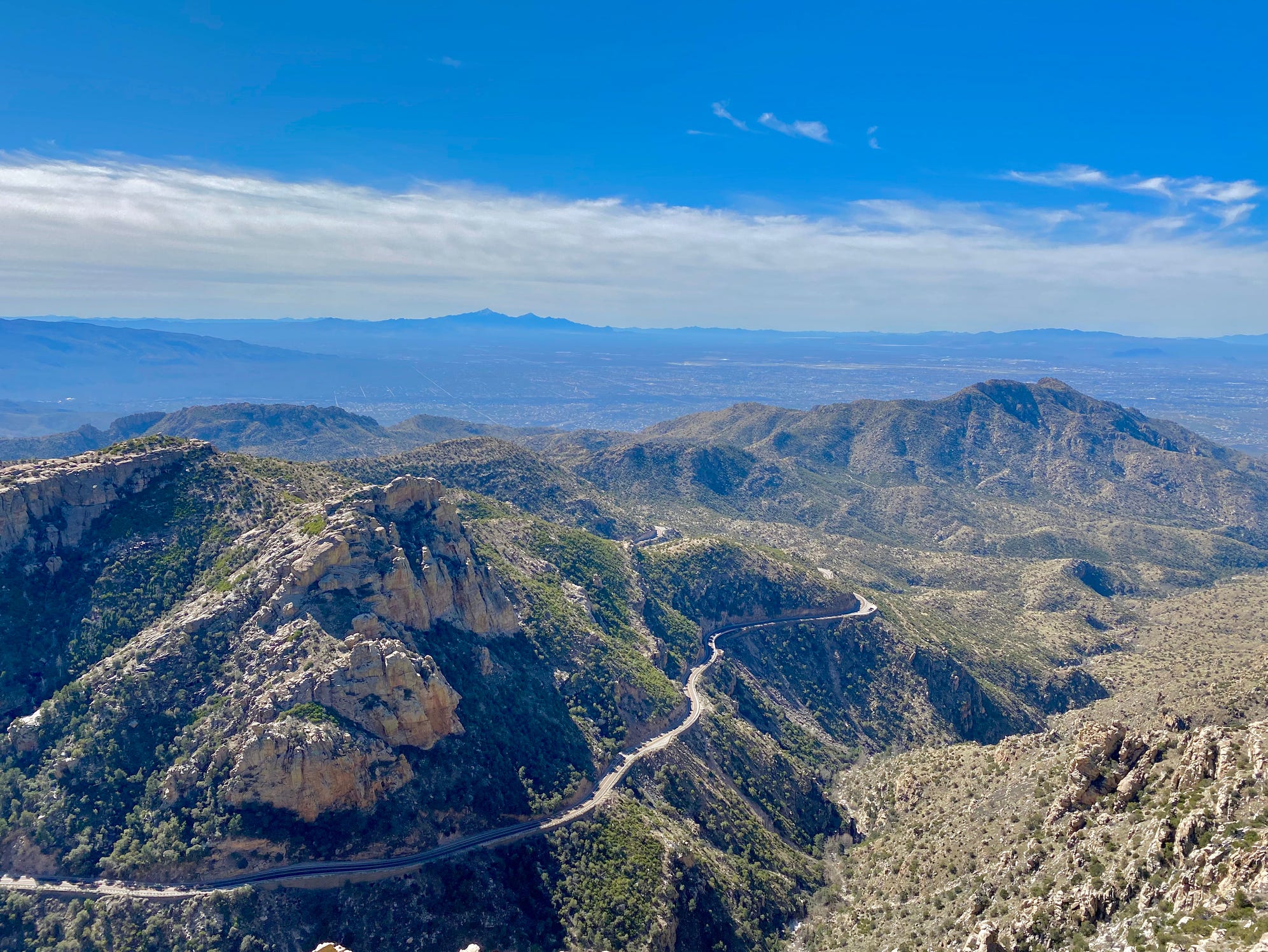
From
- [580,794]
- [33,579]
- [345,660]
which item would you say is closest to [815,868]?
[580,794]

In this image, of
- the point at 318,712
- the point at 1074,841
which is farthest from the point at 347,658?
the point at 1074,841

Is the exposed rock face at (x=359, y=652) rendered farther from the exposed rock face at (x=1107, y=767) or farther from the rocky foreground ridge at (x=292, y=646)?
the exposed rock face at (x=1107, y=767)

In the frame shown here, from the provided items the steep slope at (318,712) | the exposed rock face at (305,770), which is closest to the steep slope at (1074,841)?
the steep slope at (318,712)

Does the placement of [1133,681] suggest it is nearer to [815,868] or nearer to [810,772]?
[810,772]

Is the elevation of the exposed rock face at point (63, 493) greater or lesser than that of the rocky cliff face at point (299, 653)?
greater

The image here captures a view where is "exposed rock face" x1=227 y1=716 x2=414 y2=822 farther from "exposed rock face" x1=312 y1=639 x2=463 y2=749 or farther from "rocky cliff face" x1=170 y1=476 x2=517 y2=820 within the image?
"exposed rock face" x1=312 y1=639 x2=463 y2=749

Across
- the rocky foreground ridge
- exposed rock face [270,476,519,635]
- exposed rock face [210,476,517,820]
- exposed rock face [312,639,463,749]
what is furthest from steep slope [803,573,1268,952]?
exposed rock face [270,476,519,635]
